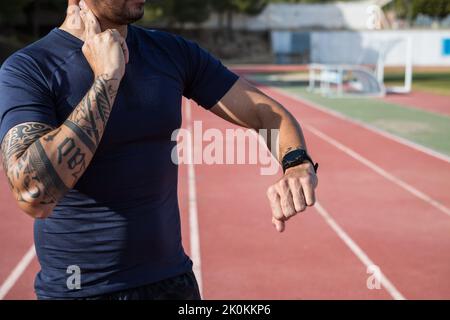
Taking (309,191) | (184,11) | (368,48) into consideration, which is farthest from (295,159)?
(184,11)

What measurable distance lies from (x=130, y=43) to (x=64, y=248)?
71cm

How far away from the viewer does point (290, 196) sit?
181 centimetres

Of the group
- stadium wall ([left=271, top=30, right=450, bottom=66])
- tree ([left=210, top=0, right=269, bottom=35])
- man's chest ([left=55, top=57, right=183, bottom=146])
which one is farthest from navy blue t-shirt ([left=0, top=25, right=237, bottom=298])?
tree ([left=210, top=0, right=269, bottom=35])

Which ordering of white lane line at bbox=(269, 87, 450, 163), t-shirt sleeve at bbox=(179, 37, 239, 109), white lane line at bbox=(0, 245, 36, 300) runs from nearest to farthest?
t-shirt sleeve at bbox=(179, 37, 239, 109) → white lane line at bbox=(0, 245, 36, 300) → white lane line at bbox=(269, 87, 450, 163)

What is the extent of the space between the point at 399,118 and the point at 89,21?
654 inches

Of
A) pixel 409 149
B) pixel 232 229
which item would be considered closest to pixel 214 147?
pixel 409 149

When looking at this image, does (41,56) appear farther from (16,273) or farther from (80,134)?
(16,273)

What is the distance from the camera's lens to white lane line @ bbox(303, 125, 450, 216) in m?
8.44

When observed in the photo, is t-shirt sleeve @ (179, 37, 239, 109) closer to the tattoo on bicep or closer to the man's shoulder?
the man's shoulder

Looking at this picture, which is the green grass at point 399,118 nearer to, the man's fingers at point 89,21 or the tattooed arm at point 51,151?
the man's fingers at point 89,21

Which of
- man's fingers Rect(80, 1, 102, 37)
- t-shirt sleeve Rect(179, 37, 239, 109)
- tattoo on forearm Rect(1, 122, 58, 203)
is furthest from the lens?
t-shirt sleeve Rect(179, 37, 239, 109)

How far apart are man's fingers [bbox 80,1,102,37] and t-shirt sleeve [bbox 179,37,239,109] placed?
1.37ft

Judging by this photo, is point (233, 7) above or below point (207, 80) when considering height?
below
